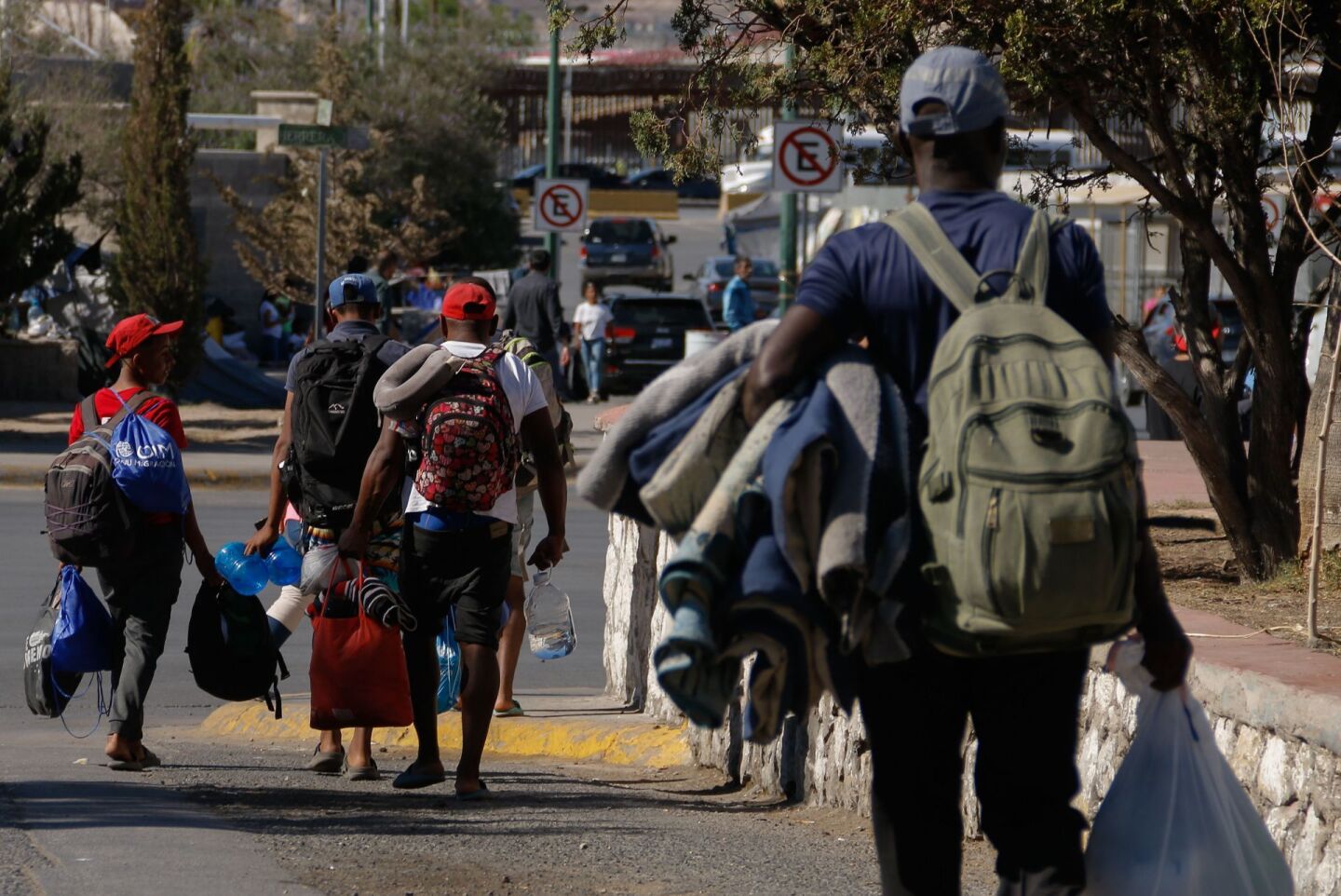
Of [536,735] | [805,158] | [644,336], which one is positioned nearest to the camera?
[536,735]

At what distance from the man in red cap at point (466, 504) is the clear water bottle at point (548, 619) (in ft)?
3.82

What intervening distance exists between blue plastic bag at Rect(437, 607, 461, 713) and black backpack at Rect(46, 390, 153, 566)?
1218mm

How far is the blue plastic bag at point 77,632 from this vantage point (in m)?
6.91

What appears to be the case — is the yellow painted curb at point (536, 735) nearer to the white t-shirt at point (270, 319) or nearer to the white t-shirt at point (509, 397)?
the white t-shirt at point (509, 397)

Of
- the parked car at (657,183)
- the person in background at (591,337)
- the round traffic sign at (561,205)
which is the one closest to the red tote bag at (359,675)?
the round traffic sign at (561,205)

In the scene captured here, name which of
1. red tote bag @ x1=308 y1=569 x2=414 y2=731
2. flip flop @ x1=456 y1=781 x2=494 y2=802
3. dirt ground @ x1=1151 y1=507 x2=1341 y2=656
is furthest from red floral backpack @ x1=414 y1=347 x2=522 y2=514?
dirt ground @ x1=1151 y1=507 x2=1341 y2=656

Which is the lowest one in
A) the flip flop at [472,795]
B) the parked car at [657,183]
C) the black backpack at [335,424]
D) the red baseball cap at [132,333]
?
the flip flop at [472,795]

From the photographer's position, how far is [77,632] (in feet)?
22.7

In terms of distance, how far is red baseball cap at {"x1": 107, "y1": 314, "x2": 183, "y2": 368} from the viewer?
22.7 ft

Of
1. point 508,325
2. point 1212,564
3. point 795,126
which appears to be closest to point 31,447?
point 508,325

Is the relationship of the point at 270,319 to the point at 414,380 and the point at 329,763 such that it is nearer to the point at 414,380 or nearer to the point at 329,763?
the point at 329,763

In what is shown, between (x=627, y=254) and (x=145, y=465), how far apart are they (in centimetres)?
3842

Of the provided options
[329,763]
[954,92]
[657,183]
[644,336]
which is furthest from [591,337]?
[657,183]

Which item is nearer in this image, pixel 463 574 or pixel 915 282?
pixel 915 282
